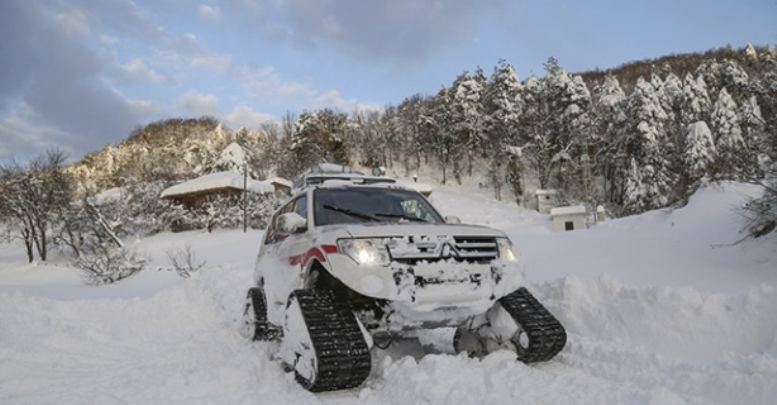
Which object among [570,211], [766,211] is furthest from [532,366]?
[570,211]

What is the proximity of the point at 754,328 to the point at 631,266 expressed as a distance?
3.71 meters

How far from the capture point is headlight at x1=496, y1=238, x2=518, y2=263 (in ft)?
15.2

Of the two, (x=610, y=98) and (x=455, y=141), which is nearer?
(x=610, y=98)

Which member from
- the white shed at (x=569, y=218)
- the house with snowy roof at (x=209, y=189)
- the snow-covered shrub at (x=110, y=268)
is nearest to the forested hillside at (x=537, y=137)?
the white shed at (x=569, y=218)

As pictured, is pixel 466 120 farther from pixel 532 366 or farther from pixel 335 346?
pixel 335 346

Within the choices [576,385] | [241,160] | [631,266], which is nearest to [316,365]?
[576,385]

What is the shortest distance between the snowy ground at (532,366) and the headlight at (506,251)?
852 millimetres

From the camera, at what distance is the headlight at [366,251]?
13.6 feet

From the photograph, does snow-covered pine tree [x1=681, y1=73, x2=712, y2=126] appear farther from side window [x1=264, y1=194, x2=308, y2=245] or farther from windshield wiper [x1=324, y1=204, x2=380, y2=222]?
windshield wiper [x1=324, y1=204, x2=380, y2=222]

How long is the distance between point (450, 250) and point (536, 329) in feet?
3.51

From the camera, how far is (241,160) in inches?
1826

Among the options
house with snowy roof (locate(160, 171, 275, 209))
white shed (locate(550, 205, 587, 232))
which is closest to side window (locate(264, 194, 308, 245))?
white shed (locate(550, 205, 587, 232))

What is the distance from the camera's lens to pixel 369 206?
18.4ft

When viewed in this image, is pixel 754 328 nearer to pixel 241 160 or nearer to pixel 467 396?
pixel 467 396
